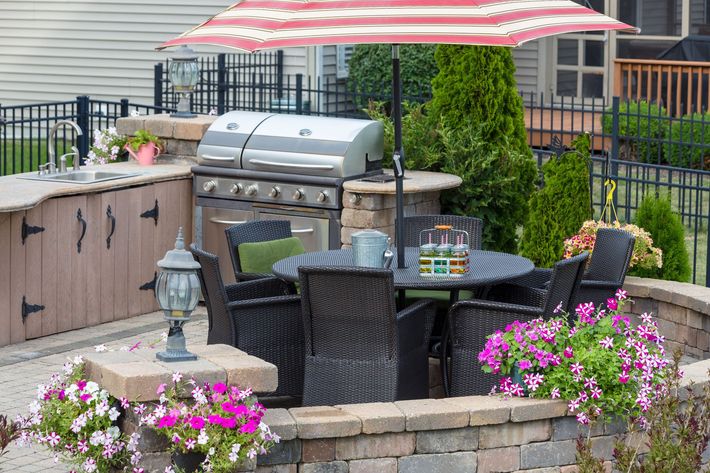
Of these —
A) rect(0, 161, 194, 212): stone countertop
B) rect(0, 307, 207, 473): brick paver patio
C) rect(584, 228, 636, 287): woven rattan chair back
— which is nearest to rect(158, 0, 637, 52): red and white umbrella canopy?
rect(584, 228, 636, 287): woven rattan chair back

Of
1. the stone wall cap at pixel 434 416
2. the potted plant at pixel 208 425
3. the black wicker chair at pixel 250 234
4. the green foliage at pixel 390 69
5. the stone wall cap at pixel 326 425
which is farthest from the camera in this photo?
the green foliage at pixel 390 69

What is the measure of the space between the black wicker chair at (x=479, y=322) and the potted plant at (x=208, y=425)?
1.62 m

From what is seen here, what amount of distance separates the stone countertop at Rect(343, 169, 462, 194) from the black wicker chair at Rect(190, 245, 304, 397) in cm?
239

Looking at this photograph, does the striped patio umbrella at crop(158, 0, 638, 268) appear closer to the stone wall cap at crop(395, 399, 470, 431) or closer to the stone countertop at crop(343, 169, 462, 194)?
the stone wall cap at crop(395, 399, 470, 431)

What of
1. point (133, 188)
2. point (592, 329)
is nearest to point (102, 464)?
point (592, 329)

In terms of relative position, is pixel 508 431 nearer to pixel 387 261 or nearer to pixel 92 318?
pixel 387 261

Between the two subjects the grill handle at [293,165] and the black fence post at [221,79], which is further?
the black fence post at [221,79]

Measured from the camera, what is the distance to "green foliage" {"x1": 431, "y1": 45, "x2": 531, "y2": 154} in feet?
35.4

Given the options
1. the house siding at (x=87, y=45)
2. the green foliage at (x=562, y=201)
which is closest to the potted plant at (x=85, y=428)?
the green foliage at (x=562, y=201)

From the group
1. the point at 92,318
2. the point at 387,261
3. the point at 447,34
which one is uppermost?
the point at 447,34

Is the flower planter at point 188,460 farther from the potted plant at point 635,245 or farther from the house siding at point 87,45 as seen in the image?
the house siding at point 87,45

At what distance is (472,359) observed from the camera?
268 inches

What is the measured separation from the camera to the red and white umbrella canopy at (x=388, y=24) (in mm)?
6488

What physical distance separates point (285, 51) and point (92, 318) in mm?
11478
